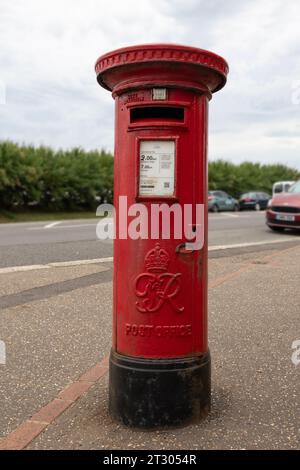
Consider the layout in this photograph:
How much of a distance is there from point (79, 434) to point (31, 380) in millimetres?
933

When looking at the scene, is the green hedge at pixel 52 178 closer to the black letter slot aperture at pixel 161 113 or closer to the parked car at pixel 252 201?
the parked car at pixel 252 201

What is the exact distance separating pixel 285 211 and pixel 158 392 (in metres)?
11.4

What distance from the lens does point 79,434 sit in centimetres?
303

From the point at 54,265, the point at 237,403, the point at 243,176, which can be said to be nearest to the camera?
the point at 237,403

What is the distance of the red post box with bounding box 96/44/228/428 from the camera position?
3.01m

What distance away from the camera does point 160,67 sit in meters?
2.96

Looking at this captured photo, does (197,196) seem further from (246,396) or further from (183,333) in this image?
(246,396)

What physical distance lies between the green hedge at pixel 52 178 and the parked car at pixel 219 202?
587 cm

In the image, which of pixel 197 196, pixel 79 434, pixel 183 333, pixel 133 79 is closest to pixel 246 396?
pixel 183 333

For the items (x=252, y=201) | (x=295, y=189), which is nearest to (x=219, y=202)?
(x=252, y=201)

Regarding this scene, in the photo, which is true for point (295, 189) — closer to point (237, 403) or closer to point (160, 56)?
point (237, 403)

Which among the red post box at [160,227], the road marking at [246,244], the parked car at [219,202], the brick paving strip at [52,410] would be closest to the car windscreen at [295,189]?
the road marking at [246,244]

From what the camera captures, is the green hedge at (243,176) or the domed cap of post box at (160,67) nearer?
the domed cap of post box at (160,67)

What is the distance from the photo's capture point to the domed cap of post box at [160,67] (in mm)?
2936
